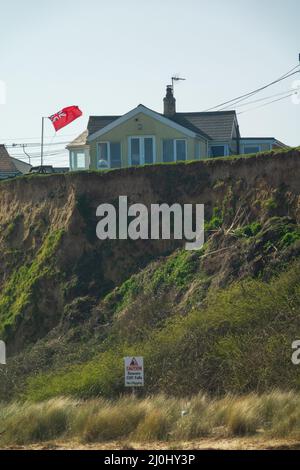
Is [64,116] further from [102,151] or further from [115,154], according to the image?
[115,154]

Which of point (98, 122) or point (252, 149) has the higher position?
point (98, 122)

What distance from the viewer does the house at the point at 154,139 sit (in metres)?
44.2

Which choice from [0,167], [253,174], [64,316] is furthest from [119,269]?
[0,167]

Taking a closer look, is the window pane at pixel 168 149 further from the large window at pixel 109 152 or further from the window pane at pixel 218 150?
the window pane at pixel 218 150

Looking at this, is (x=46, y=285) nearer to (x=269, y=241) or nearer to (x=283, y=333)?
(x=269, y=241)

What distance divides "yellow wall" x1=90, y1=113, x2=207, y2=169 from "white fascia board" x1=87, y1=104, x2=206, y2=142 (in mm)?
120

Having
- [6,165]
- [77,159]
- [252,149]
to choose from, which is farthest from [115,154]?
[6,165]

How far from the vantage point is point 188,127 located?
1778 inches

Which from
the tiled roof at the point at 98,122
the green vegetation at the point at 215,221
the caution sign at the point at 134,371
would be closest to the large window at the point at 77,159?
the tiled roof at the point at 98,122

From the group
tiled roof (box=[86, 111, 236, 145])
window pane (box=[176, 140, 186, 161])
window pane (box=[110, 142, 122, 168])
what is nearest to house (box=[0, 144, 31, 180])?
tiled roof (box=[86, 111, 236, 145])

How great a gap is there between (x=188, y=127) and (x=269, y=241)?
645 inches

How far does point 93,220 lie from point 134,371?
15.1 meters

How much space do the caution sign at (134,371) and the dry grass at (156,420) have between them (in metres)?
0.52

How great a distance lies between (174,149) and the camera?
44281 mm
